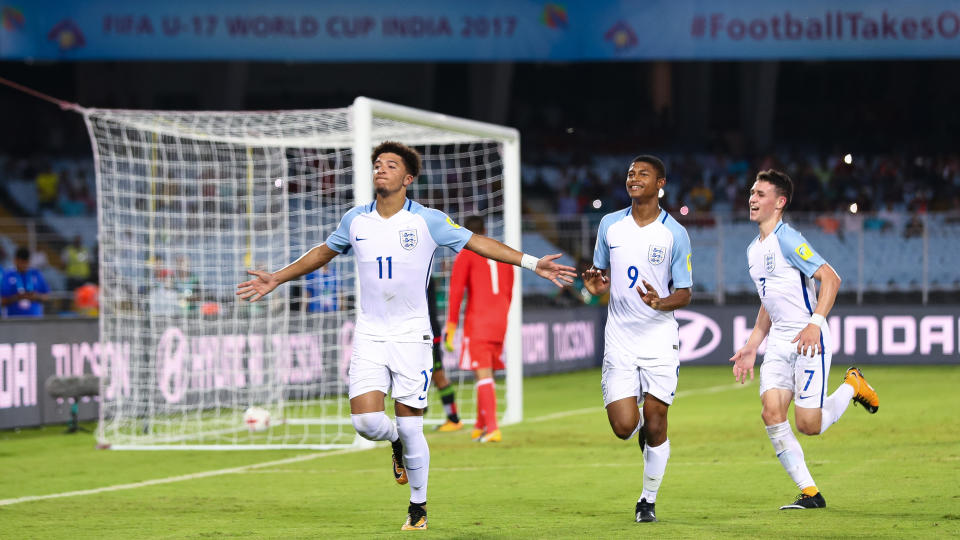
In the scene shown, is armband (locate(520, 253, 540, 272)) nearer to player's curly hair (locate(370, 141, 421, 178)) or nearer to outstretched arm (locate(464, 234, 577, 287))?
outstretched arm (locate(464, 234, 577, 287))

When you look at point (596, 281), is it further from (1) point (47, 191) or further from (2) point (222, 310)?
(1) point (47, 191)

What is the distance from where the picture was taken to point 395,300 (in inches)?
307

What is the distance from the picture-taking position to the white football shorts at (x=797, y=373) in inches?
334

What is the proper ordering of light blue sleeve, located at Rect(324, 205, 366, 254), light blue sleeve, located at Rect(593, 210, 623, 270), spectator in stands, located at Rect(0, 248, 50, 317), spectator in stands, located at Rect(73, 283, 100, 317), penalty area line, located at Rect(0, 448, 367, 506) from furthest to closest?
spectator in stands, located at Rect(73, 283, 100, 317)
spectator in stands, located at Rect(0, 248, 50, 317)
penalty area line, located at Rect(0, 448, 367, 506)
light blue sleeve, located at Rect(593, 210, 623, 270)
light blue sleeve, located at Rect(324, 205, 366, 254)

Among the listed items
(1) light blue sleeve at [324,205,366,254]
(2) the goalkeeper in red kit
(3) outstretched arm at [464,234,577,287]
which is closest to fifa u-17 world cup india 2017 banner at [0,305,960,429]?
(2) the goalkeeper in red kit

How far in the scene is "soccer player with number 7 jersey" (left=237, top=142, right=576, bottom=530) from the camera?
776cm

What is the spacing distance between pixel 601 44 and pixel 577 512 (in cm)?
1877

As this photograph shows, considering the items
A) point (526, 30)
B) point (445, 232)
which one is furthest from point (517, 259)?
point (526, 30)

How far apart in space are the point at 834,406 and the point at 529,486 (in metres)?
2.36

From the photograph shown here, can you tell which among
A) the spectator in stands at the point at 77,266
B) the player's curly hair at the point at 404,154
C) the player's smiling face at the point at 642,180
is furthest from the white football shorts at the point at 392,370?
the spectator in stands at the point at 77,266

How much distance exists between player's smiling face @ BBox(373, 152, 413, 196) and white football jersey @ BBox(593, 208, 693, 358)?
1.23 metres

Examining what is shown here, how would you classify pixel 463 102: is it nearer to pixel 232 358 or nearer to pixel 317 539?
pixel 232 358

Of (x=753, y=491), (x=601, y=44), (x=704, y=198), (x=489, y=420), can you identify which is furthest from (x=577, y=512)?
(x=704, y=198)

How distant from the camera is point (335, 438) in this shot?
45.0 ft
